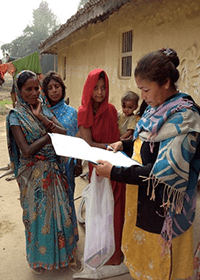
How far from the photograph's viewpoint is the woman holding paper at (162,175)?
1.21 m

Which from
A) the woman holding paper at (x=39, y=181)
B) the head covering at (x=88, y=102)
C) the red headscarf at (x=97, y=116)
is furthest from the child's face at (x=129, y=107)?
the woman holding paper at (x=39, y=181)

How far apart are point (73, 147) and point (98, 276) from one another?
136 centimetres

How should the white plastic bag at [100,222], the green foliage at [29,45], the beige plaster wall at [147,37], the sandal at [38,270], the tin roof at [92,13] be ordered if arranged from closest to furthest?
the white plastic bag at [100,222] < the sandal at [38,270] < the beige plaster wall at [147,37] < the tin roof at [92,13] < the green foliage at [29,45]

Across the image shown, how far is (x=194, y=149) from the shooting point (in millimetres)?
1217

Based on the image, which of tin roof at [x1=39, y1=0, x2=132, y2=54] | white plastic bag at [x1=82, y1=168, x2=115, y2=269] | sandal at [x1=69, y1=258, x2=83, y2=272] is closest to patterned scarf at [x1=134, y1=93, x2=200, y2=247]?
white plastic bag at [x1=82, y1=168, x2=115, y2=269]

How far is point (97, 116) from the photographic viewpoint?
2119mm

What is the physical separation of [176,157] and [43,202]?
4.27 ft

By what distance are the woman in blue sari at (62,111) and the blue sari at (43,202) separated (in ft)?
0.87

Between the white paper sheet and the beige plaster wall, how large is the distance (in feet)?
6.21

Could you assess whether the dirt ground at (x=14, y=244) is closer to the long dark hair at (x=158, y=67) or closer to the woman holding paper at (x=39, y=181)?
the woman holding paper at (x=39, y=181)

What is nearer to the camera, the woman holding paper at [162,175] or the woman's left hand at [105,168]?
the woman holding paper at [162,175]

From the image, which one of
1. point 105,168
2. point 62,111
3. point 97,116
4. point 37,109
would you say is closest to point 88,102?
point 97,116

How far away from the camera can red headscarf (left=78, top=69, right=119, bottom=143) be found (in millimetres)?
2041

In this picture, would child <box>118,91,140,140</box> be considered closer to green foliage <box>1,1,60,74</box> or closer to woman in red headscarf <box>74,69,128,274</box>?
woman in red headscarf <box>74,69,128,274</box>
